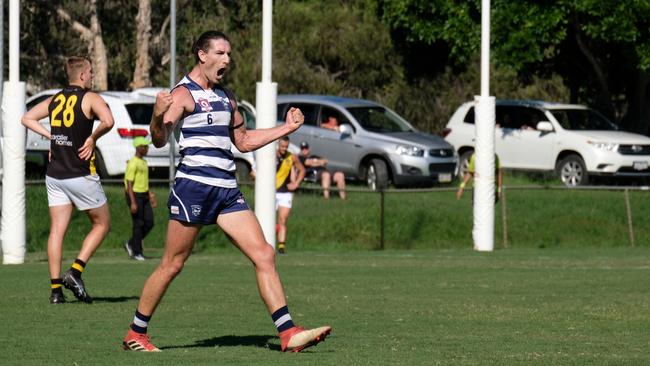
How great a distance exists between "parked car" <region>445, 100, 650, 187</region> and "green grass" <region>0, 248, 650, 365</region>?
13.5 m

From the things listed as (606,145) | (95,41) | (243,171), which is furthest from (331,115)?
(95,41)

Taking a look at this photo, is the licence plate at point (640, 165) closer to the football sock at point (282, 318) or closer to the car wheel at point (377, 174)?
the car wheel at point (377, 174)

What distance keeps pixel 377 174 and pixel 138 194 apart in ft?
37.6

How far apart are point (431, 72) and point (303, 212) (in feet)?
62.6

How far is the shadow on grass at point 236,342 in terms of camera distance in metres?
10.4

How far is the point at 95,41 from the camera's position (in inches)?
1937

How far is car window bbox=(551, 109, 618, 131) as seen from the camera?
1356 inches

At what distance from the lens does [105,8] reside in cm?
5162

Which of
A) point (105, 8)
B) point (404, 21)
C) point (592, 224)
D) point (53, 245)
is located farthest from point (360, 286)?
point (105, 8)

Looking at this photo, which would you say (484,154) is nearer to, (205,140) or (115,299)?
(115,299)

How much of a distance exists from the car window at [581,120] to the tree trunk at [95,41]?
59.0 ft

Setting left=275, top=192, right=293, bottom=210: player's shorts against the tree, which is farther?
the tree

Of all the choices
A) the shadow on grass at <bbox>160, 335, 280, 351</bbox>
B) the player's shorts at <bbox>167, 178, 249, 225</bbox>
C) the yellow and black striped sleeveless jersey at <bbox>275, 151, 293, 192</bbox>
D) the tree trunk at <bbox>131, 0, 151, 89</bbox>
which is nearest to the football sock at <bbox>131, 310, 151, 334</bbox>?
the shadow on grass at <bbox>160, 335, 280, 351</bbox>

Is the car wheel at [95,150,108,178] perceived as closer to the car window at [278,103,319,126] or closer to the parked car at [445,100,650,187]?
the car window at [278,103,319,126]
